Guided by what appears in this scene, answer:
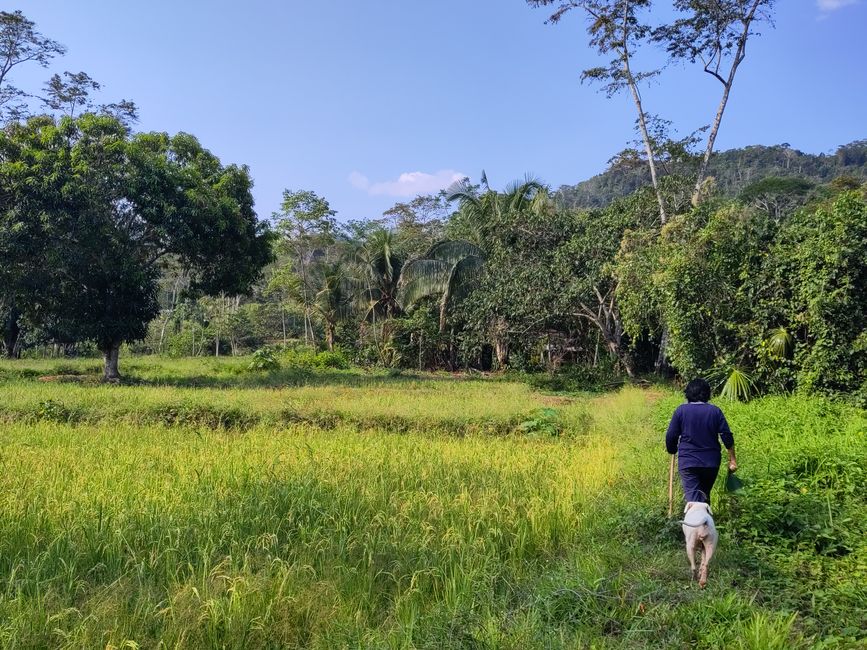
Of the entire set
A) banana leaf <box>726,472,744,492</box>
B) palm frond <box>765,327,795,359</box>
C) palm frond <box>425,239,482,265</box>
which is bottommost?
banana leaf <box>726,472,744,492</box>

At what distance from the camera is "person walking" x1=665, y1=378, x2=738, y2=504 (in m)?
4.27

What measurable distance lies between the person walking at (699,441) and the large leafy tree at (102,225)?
14091 millimetres

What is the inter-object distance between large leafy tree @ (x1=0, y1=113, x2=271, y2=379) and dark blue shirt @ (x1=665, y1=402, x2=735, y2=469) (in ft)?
46.2

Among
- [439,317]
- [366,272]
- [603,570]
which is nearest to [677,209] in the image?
[439,317]

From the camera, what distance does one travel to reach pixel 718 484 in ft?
17.8

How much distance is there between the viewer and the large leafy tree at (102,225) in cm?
1379

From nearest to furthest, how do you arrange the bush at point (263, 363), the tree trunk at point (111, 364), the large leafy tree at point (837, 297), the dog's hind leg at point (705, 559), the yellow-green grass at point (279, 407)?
the dog's hind leg at point (705, 559)
the large leafy tree at point (837, 297)
the yellow-green grass at point (279, 407)
the tree trunk at point (111, 364)
the bush at point (263, 363)

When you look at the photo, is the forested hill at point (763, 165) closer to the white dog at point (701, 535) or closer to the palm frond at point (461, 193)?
the palm frond at point (461, 193)

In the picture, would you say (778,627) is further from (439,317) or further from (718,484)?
(439,317)

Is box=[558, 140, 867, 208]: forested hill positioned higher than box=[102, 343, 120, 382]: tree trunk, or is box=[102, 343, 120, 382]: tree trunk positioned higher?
box=[558, 140, 867, 208]: forested hill

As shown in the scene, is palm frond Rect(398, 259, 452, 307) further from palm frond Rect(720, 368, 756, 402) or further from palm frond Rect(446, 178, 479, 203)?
palm frond Rect(720, 368, 756, 402)

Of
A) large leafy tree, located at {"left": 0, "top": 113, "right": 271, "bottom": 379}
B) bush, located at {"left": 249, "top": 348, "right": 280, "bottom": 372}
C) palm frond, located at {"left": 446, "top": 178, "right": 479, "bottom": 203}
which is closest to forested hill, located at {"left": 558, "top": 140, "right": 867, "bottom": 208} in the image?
palm frond, located at {"left": 446, "top": 178, "right": 479, "bottom": 203}

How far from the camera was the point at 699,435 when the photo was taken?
430 centimetres

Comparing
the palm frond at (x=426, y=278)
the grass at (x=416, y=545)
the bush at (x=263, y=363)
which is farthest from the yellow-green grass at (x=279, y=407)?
the palm frond at (x=426, y=278)
